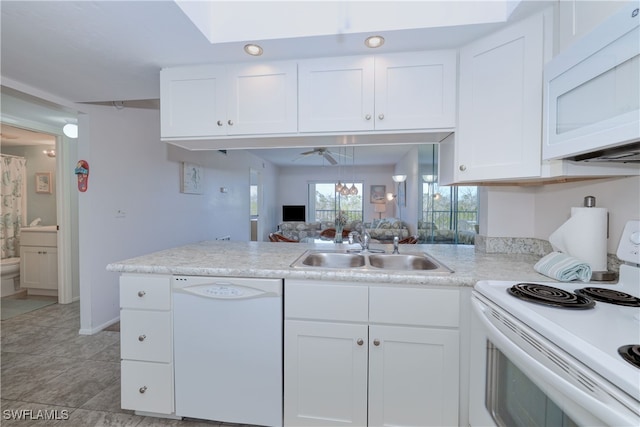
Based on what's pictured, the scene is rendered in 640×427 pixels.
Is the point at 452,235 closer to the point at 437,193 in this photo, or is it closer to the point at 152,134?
the point at 437,193

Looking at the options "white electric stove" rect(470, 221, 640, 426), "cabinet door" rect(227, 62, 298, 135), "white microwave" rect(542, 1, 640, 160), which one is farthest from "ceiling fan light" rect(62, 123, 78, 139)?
"white microwave" rect(542, 1, 640, 160)

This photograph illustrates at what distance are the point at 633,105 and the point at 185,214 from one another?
403cm

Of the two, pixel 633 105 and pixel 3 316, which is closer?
pixel 633 105

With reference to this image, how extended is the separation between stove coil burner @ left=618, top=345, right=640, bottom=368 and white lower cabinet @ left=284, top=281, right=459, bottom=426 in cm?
65

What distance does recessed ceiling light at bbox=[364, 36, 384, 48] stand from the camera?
1517 mm

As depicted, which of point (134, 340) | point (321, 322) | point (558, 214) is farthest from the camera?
point (558, 214)

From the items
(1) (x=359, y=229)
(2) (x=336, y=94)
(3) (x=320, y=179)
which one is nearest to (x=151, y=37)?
(2) (x=336, y=94)

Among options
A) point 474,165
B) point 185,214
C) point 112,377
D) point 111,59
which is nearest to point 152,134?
point 185,214

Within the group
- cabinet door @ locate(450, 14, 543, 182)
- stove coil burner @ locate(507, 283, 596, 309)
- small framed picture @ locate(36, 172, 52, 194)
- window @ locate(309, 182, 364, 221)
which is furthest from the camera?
window @ locate(309, 182, 364, 221)

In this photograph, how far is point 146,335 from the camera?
1.52 metres

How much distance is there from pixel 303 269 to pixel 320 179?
7.64 meters

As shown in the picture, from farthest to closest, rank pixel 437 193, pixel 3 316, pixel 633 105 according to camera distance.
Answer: pixel 437 193 < pixel 3 316 < pixel 633 105

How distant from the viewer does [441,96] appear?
162 cm

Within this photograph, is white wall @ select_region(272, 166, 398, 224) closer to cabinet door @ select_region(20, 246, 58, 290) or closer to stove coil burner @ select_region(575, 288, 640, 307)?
cabinet door @ select_region(20, 246, 58, 290)
